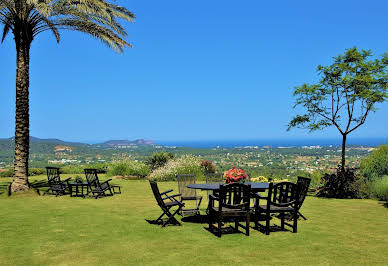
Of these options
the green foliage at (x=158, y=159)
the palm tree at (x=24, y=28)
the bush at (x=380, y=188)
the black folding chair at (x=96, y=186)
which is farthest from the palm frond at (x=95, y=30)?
the bush at (x=380, y=188)

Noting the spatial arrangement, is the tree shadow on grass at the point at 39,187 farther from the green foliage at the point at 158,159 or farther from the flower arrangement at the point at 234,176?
the flower arrangement at the point at 234,176

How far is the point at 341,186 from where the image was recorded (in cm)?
1291

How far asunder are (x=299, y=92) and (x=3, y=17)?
39.5ft

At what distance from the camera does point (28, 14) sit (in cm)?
1247

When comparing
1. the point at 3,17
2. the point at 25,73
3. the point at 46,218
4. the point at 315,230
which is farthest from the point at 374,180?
the point at 3,17

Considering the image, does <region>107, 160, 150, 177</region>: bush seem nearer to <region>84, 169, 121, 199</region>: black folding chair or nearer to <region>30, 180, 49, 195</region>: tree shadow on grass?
<region>30, 180, 49, 195</region>: tree shadow on grass

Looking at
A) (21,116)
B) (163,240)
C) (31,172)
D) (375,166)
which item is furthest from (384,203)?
(31,172)

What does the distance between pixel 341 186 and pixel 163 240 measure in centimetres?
877

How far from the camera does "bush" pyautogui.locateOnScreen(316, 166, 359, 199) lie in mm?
12836

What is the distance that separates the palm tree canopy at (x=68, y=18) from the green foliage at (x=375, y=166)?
11069 mm

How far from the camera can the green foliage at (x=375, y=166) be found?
13320mm

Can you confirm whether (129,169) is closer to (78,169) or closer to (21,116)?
(78,169)

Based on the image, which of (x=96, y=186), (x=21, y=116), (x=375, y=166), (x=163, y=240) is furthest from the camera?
(x=375, y=166)

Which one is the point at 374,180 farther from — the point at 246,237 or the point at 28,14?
the point at 28,14
